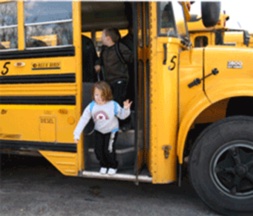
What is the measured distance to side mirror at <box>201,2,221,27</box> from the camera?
3.52 meters

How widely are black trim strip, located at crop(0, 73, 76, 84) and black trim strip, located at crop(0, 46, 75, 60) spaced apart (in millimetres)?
190

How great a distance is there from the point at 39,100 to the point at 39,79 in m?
0.21

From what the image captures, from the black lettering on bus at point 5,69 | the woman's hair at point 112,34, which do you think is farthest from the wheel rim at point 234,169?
the black lettering on bus at point 5,69

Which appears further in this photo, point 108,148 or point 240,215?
point 108,148

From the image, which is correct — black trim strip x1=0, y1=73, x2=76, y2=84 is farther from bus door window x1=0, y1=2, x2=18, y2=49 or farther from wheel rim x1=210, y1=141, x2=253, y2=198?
wheel rim x1=210, y1=141, x2=253, y2=198

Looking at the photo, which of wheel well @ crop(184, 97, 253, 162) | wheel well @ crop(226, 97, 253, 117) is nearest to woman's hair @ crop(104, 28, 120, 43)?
wheel well @ crop(184, 97, 253, 162)

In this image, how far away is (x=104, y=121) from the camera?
3557 millimetres

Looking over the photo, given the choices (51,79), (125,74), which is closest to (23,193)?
(51,79)

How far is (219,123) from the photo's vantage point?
330 cm

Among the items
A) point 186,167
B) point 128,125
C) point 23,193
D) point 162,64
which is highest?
point 162,64

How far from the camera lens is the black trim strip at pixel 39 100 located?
3584 mm

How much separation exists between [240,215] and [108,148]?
4.27 feet

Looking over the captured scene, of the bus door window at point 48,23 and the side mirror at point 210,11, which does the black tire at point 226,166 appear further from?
the bus door window at point 48,23

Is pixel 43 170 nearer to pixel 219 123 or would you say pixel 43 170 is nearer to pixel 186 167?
pixel 186 167
